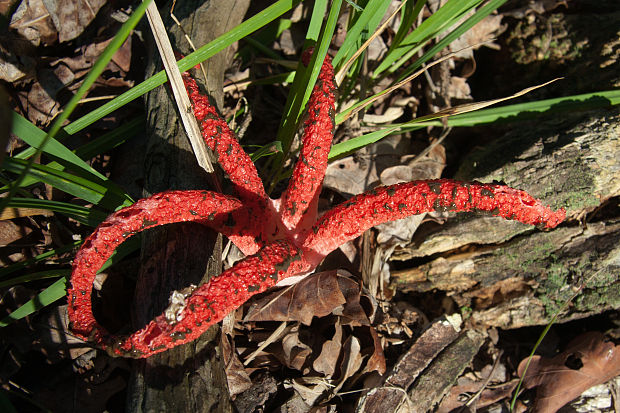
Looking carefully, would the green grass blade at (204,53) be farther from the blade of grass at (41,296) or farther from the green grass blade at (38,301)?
the green grass blade at (38,301)

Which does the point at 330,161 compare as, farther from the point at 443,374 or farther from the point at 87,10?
the point at 87,10

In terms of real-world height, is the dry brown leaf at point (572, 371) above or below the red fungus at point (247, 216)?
below

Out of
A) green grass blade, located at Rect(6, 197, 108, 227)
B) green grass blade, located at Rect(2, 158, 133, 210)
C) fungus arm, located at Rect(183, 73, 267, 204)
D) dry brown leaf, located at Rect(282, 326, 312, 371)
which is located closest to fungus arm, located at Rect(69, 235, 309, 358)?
fungus arm, located at Rect(183, 73, 267, 204)

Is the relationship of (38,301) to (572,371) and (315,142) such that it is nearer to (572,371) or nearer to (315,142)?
(315,142)

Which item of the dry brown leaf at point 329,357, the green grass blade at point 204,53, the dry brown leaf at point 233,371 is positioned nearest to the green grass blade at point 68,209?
the green grass blade at point 204,53

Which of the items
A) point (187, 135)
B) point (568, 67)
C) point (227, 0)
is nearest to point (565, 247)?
point (568, 67)

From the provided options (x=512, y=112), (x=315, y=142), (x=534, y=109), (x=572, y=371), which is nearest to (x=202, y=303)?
(x=315, y=142)
